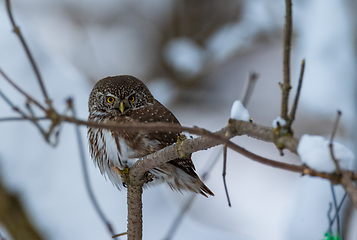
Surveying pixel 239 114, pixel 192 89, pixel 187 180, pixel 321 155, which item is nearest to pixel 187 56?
pixel 192 89

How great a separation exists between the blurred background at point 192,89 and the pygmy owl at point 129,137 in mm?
1719

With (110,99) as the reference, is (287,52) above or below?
below

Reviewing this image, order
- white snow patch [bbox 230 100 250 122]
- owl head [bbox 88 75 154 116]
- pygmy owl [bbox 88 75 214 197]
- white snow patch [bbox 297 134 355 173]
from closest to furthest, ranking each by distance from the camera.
Result: white snow patch [bbox 297 134 355 173], white snow patch [bbox 230 100 250 122], pygmy owl [bbox 88 75 214 197], owl head [bbox 88 75 154 116]

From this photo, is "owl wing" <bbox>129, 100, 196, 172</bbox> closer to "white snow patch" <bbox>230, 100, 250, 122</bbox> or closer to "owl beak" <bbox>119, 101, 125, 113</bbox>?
"owl beak" <bbox>119, 101, 125, 113</bbox>

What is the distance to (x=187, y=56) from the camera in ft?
24.0

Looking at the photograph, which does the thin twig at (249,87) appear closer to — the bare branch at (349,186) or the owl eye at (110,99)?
the bare branch at (349,186)

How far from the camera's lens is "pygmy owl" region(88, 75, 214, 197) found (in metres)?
2.51

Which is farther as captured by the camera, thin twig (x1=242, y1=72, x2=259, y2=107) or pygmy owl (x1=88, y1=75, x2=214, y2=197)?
pygmy owl (x1=88, y1=75, x2=214, y2=197)

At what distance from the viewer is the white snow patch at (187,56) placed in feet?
24.1

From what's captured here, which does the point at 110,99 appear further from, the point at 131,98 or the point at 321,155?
the point at 321,155

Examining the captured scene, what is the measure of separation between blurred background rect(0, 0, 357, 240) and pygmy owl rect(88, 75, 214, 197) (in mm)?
1719

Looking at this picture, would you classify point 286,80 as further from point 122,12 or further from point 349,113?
point 122,12

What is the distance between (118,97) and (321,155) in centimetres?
229

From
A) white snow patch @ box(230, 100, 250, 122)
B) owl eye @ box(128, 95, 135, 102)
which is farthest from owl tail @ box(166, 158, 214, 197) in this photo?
white snow patch @ box(230, 100, 250, 122)
